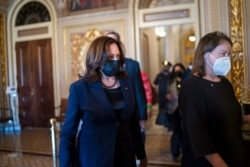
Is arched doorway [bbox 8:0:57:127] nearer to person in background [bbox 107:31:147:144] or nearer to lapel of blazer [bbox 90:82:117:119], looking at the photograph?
person in background [bbox 107:31:147:144]

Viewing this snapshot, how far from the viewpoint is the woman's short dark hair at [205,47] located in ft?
6.39

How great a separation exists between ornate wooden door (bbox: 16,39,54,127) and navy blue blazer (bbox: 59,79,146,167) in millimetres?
7189

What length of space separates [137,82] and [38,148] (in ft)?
12.3

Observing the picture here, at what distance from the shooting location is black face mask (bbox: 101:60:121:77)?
196 cm

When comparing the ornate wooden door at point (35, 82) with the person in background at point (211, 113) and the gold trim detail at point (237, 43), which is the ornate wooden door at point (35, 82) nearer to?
the gold trim detail at point (237, 43)

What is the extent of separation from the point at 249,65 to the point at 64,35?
5.00 m

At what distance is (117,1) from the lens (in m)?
7.93

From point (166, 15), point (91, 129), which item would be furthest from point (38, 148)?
point (91, 129)

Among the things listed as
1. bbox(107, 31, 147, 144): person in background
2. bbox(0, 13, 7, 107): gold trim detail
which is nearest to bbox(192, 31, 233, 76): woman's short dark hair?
bbox(107, 31, 147, 144): person in background

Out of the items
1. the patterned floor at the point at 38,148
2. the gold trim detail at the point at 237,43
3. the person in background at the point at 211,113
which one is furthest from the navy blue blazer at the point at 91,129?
the gold trim detail at the point at 237,43

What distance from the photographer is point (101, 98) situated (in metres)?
1.92

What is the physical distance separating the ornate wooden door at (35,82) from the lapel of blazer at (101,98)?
7.20 metres

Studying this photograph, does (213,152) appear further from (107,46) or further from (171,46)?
(171,46)

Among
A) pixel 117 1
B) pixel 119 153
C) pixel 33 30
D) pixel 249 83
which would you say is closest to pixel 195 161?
pixel 119 153
